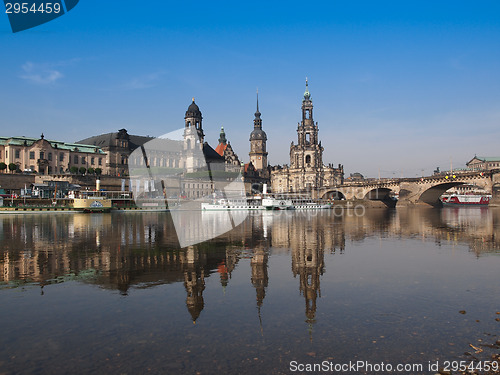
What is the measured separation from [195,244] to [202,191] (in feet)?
399

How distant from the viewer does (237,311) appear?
36.2ft

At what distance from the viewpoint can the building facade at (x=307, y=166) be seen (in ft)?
561

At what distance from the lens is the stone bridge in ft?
326

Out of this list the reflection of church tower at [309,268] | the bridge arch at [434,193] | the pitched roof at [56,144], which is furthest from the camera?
the bridge arch at [434,193]

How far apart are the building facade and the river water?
494ft

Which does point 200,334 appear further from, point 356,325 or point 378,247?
point 378,247

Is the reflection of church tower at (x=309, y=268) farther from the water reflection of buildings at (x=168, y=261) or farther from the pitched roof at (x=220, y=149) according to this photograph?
the pitched roof at (x=220, y=149)

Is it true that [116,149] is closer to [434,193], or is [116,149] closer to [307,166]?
[307,166]

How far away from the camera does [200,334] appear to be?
9.25 metres

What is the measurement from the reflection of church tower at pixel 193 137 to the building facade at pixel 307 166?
42725mm

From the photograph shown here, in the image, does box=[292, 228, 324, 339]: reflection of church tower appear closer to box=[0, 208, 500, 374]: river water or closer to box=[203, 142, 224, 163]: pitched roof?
box=[0, 208, 500, 374]: river water

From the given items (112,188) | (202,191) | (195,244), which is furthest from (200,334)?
(202,191)

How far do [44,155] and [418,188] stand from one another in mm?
108232

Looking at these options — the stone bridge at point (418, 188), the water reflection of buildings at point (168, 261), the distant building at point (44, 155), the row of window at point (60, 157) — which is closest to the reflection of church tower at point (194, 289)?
the water reflection of buildings at point (168, 261)
